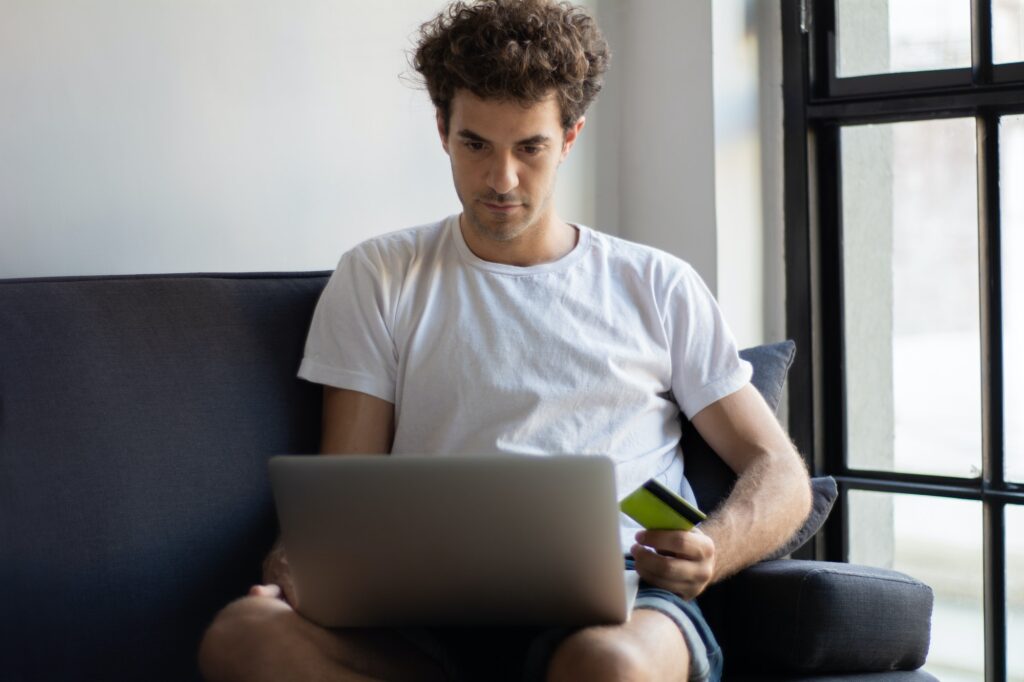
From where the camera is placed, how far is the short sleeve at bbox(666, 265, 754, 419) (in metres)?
1.76

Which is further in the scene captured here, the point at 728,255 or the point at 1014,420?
the point at 728,255

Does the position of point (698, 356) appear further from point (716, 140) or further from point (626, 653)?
point (716, 140)

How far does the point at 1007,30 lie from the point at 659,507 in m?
1.43

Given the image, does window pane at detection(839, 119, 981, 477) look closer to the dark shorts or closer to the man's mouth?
the man's mouth

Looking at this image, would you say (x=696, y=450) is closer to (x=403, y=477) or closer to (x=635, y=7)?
(x=403, y=477)

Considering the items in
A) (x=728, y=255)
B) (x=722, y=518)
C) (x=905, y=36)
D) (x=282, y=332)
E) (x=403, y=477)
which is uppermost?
(x=905, y=36)

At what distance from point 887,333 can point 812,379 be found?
177 mm

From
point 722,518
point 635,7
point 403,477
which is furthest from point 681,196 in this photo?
point 403,477

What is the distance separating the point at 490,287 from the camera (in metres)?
1.76

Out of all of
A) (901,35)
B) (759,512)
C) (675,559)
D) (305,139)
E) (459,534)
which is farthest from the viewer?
(901,35)

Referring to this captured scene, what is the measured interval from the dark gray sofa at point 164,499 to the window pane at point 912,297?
900 mm

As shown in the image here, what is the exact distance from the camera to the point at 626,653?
1.28 metres

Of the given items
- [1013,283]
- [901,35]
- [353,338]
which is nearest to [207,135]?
[353,338]

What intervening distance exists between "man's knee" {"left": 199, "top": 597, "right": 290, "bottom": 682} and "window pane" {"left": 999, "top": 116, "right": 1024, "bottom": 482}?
1.55m
